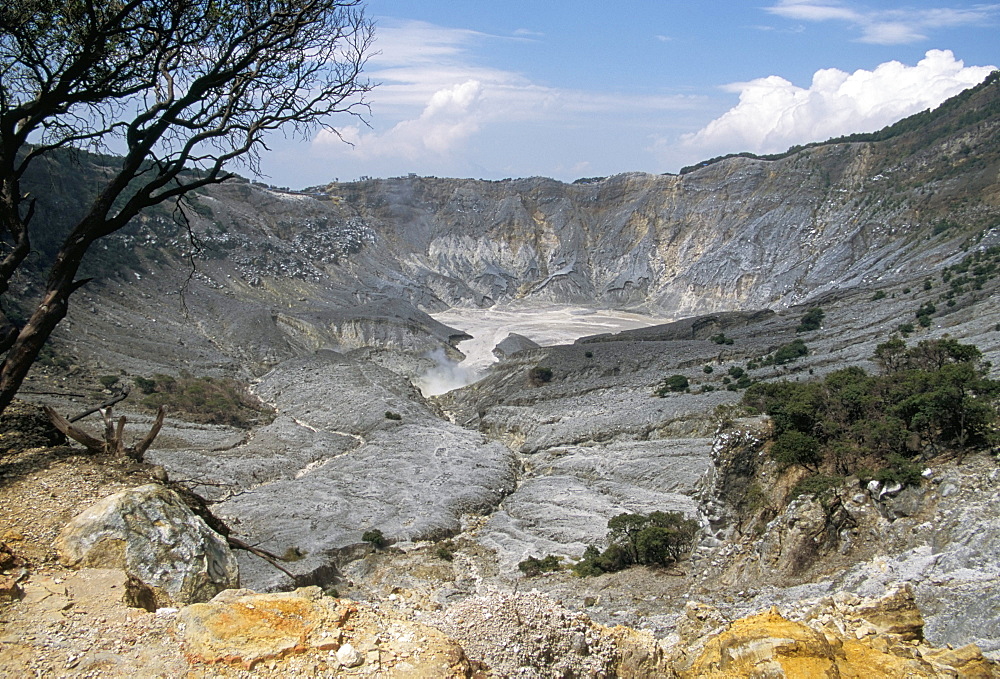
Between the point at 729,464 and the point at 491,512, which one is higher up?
the point at 729,464

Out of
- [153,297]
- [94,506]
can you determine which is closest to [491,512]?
[94,506]

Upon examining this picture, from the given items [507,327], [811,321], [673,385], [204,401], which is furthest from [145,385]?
[811,321]

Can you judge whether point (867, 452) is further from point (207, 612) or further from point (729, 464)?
point (207, 612)

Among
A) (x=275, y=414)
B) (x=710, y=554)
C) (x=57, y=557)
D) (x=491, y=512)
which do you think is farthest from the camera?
(x=275, y=414)

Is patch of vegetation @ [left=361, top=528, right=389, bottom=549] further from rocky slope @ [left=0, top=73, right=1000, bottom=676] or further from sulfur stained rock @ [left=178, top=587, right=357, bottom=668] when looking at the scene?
sulfur stained rock @ [left=178, top=587, right=357, bottom=668]

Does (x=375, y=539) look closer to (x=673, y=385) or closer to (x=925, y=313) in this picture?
(x=673, y=385)

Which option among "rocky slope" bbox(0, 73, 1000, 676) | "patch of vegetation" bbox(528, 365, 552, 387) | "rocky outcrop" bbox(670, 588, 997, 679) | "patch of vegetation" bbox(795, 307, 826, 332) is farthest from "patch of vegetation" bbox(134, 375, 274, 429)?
"rocky outcrop" bbox(670, 588, 997, 679)
